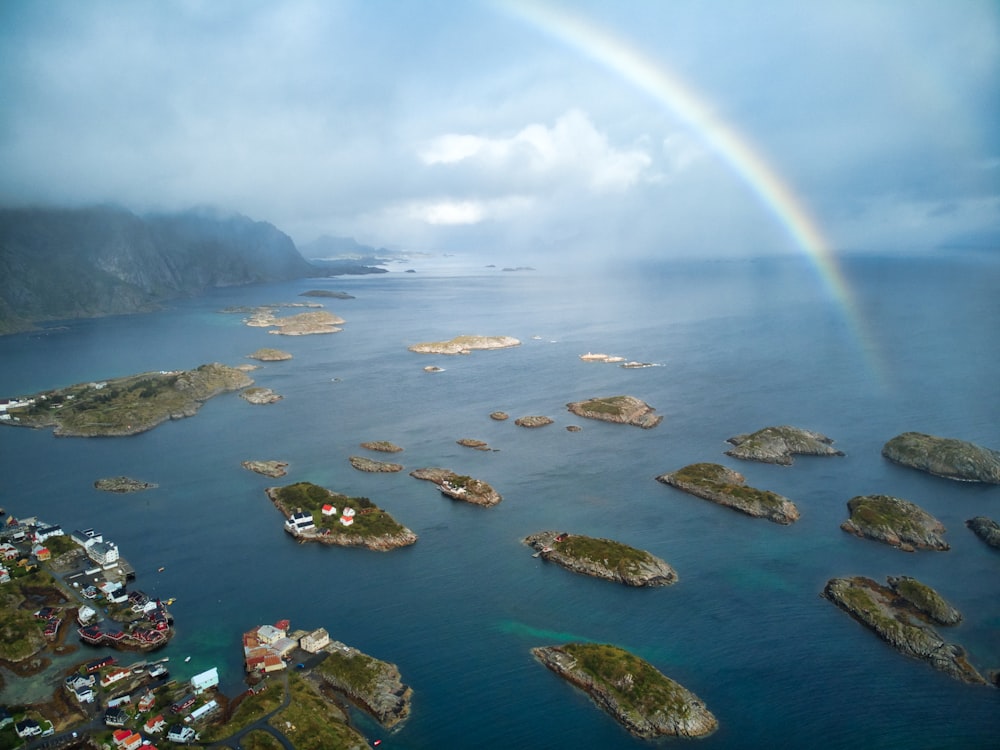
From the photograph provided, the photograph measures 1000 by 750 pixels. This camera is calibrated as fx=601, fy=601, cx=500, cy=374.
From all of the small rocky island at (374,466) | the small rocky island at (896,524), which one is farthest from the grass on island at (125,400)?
the small rocky island at (896,524)

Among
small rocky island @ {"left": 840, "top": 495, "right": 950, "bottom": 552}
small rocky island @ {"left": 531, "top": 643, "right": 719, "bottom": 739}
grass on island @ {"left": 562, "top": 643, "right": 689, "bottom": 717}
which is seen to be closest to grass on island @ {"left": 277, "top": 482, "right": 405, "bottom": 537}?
small rocky island @ {"left": 531, "top": 643, "right": 719, "bottom": 739}

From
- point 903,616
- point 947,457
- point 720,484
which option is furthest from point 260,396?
point 947,457

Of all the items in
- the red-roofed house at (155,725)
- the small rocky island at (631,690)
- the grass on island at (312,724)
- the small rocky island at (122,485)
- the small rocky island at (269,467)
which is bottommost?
the small rocky island at (122,485)

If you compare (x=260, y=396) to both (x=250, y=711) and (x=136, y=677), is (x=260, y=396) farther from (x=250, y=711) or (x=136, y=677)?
(x=250, y=711)

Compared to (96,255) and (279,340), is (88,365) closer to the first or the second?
(279,340)

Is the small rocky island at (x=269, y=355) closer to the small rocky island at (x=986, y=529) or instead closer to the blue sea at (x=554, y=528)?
the blue sea at (x=554, y=528)

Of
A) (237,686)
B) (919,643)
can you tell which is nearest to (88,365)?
(237,686)

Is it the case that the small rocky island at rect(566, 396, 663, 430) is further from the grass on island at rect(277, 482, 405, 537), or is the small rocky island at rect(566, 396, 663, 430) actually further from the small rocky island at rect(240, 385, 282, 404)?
the small rocky island at rect(240, 385, 282, 404)
